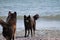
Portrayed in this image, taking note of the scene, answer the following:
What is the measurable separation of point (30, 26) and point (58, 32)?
1.80m

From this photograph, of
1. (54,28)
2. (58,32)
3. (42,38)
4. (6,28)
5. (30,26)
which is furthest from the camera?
(54,28)

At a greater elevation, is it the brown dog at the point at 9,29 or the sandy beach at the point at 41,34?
the brown dog at the point at 9,29

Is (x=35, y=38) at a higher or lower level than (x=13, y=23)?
lower

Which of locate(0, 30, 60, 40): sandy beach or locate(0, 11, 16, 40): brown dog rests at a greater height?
locate(0, 11, 16, 40): brown dog

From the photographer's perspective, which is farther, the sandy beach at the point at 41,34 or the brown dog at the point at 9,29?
the sandy beach at the point at 41,34

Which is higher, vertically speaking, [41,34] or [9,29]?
[9,29]

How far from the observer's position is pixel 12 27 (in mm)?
8992

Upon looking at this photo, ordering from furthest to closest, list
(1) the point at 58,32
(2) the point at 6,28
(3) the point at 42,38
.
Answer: (1) the point at 58,32, (3) the point at 42,38, (2) the point at 6,28

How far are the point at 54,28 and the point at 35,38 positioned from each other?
10.2 ft

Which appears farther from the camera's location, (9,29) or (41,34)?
(41,34)

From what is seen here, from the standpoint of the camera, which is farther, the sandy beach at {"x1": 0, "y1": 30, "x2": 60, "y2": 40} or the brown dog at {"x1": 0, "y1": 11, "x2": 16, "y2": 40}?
the sandy beach at {"x1": 0, "y1": 30, "x2": 60, "y2": 40}

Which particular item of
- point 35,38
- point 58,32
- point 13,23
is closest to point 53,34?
point 58,32

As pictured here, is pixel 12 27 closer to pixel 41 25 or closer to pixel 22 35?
pixel 22 35

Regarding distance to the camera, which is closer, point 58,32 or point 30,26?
point 30,26
